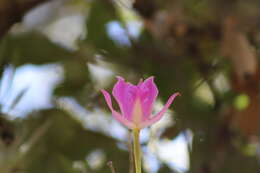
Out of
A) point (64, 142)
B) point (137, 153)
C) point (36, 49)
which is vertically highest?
point (137, 153)

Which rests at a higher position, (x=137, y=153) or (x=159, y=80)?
(x=137, y=153)

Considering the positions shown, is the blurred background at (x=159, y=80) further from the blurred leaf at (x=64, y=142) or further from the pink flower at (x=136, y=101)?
the pink flower at (x=136, y=101)

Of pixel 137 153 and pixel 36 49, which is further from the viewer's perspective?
pixel 36 49

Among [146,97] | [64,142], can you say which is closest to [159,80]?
[64,142]

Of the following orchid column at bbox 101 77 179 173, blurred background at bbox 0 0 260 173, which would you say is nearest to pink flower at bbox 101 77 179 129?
orchid column at bbox 101 77 179 173

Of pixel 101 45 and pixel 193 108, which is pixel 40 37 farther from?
pixel 193 108

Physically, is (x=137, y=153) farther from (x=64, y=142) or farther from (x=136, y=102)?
(x=64, y=142)
